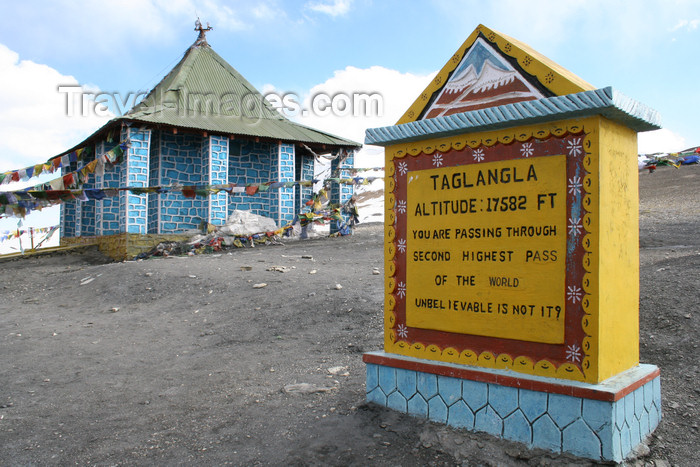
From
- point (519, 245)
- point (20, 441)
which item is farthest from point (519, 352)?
point (20, 441)

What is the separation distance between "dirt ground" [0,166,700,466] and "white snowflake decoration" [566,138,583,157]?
1772 millimetres

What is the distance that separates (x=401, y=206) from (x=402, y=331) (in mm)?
925

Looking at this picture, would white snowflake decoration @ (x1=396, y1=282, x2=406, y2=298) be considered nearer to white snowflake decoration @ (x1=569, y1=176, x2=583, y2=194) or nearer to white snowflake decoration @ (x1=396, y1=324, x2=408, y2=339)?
white snowflake decoration @ (x1=396, y1=324, x2=408, y2=339)

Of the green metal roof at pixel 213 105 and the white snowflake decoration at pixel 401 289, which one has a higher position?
the green metal roof at pixel 213 105

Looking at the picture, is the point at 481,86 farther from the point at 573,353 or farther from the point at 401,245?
the point at 573,353

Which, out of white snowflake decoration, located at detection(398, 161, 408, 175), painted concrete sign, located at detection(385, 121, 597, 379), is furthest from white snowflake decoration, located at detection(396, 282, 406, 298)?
white snowflake decoration, located at detection(398, 161, 408, 175)

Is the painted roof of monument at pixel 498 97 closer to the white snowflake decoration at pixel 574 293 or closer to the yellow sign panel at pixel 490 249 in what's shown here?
the yellow sign panel at pixel 490 249

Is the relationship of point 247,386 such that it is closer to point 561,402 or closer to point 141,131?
point 561,402

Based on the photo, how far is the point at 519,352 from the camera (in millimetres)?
3248

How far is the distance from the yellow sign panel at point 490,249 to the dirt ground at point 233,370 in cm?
74

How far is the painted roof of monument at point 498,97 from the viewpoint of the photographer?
10.2 feet

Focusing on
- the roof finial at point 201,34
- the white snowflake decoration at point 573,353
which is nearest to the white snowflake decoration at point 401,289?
the white snowflake decoration at point 573,353

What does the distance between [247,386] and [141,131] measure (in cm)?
1289

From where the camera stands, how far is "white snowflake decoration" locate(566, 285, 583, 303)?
10.1 feet
